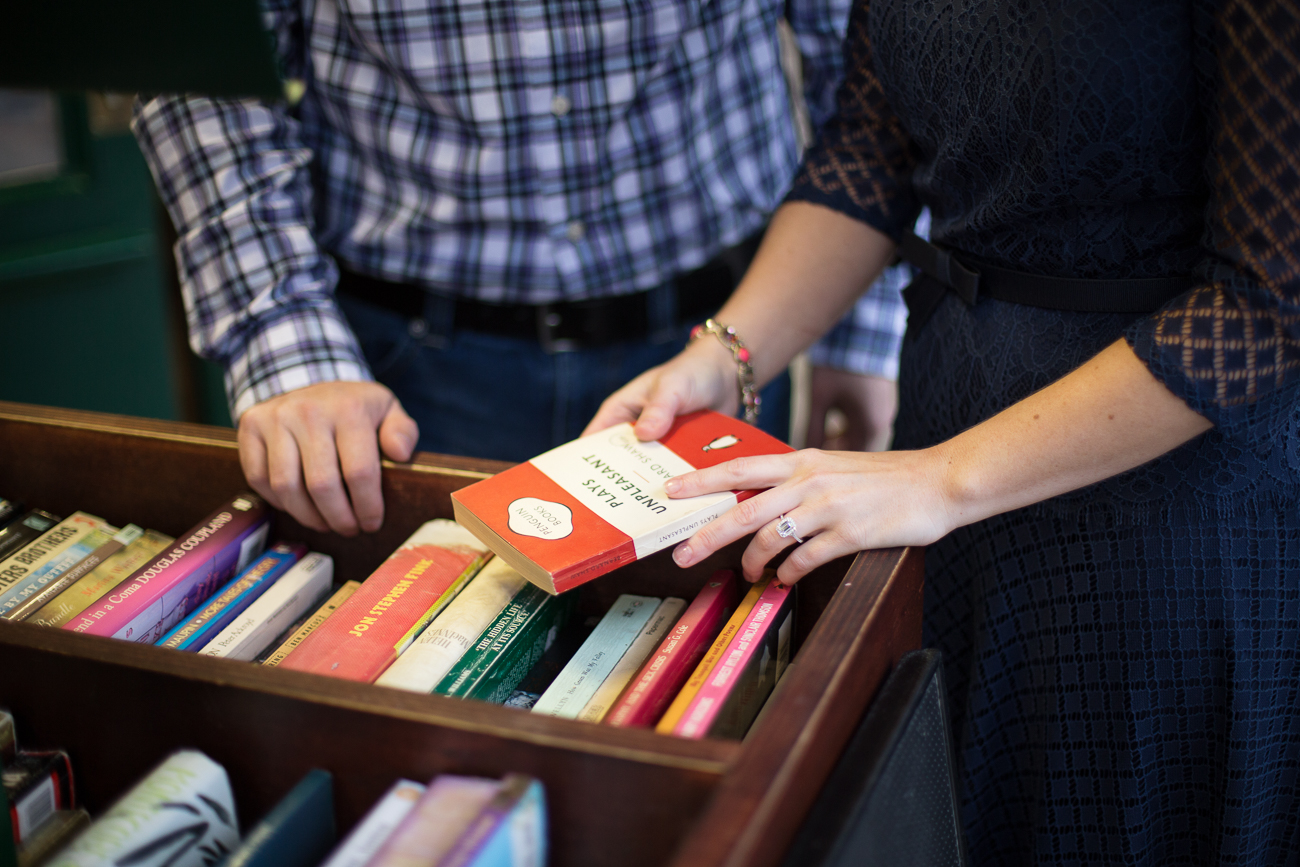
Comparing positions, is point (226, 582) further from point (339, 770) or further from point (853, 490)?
point (853, 490)

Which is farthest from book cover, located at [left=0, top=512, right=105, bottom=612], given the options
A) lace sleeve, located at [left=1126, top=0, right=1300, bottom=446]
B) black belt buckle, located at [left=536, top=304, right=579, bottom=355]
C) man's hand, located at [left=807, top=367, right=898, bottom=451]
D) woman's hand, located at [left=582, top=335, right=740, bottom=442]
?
man's hand, located at [left=807, top=367, right=898, bottom=451]

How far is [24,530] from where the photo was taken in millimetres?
849

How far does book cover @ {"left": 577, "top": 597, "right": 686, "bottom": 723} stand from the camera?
0.67m

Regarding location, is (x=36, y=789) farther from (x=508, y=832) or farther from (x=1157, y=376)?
(x=1157, y=376)

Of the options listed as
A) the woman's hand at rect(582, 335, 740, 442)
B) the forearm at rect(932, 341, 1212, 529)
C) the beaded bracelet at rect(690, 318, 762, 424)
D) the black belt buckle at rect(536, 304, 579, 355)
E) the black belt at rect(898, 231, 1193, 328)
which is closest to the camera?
the forearm at rect(932, 341, 1212, 529)

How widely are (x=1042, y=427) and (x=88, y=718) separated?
679 mm

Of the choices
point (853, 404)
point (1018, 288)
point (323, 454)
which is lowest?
point (853, 404)

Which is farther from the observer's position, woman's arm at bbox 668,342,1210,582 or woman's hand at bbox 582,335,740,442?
woman's hand at bbox 582,335,740,442

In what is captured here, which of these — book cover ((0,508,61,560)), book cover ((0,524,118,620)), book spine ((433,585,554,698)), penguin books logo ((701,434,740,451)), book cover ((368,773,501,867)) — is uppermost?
penguin books logo ((701,434,740,451))

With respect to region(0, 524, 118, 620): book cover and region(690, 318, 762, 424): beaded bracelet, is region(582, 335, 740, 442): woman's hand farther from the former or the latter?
region(0, 524, 118, 620): book cover

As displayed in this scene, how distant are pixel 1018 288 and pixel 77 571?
0.83 metres

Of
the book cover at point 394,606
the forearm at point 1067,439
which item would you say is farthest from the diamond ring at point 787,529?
the book cover at point 394,606

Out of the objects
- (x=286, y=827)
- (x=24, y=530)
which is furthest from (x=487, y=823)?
(x=24, y=530)

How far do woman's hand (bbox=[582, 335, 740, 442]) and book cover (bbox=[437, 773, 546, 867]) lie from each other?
411mm
